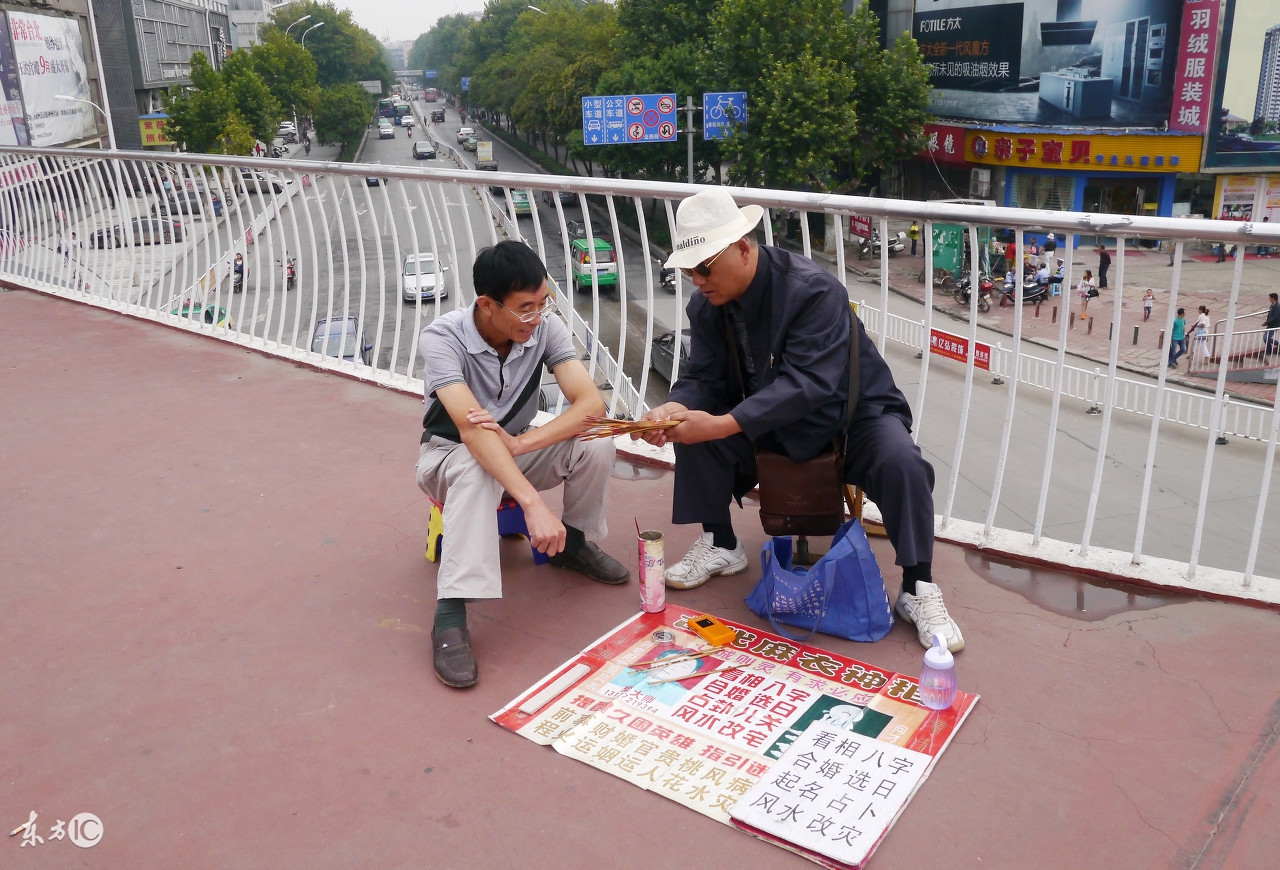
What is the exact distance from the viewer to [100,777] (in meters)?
2.17

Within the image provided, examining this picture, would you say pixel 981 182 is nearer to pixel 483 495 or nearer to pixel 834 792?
pixel 483 495

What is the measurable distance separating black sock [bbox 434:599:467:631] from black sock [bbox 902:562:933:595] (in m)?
1.22

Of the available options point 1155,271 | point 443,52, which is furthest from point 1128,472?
point 443,52

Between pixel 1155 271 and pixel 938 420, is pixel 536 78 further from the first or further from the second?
pixel 938 420

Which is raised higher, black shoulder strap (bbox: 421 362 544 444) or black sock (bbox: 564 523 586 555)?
black shoulder strap (bbox: 421 362 544 444)

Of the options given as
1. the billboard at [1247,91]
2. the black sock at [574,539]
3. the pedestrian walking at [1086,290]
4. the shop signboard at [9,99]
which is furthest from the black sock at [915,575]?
the shop signboard at [9,99]

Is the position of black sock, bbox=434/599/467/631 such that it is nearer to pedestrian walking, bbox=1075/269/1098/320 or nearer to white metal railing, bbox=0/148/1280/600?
white metal railing, bbox=0/148/1280/600

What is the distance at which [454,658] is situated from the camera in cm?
252

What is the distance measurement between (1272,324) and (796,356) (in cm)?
1717

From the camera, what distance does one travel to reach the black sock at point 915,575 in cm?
270

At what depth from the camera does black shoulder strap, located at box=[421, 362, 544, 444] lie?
2838 millimetres

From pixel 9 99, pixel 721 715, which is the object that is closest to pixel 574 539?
pixel 721 715

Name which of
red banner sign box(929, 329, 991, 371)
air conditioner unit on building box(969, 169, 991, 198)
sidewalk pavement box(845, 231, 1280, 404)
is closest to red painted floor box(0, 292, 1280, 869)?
red banner sign box(929, 329, 991, 371)

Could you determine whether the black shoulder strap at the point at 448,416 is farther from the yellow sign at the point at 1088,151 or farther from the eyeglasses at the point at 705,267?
the yellow sign at the point at 1088,151
